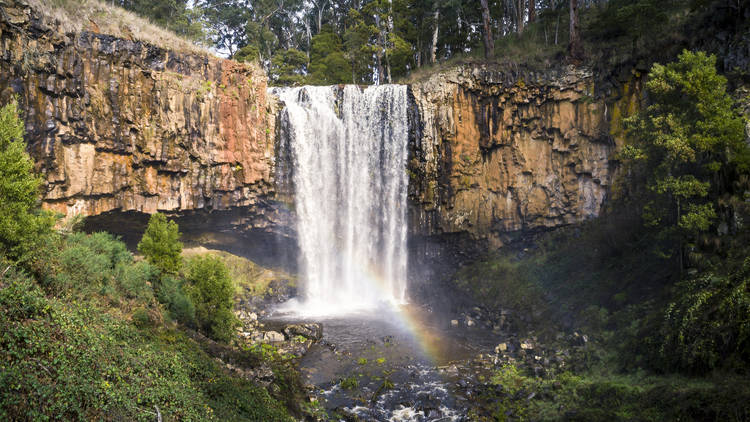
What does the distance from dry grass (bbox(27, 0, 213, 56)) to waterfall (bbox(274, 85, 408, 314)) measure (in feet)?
22.2

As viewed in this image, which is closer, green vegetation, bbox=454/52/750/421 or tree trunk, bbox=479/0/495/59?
green vegetation, bbox=454/52/750/421

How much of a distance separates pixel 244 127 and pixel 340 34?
2730cm

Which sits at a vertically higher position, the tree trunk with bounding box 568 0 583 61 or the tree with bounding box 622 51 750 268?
the tree trunk with bounding box 568 0 583 61

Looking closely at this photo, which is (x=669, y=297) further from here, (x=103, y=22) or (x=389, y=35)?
(x=103, y=22)

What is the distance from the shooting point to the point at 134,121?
22.9 meters

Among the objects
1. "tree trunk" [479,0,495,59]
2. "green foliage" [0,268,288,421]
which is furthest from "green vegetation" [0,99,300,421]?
"tree trunk" [479,0,495,59]

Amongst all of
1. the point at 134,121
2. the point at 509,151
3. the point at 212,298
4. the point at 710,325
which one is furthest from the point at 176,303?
the point at 509,151

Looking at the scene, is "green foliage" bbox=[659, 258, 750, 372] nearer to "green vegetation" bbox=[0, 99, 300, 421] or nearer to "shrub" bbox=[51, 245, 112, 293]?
"green vegetation" bbox=[0, 99, 300, 421]

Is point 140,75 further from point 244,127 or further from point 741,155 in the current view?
point 741,155

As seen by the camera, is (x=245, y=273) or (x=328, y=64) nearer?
(x=245, y=273)

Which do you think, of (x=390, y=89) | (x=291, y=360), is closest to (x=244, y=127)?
(x=390, y=89)

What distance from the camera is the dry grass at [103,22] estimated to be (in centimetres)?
Result: 2081

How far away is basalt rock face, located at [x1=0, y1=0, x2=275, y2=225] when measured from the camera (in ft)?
65.0

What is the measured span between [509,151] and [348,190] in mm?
11203
